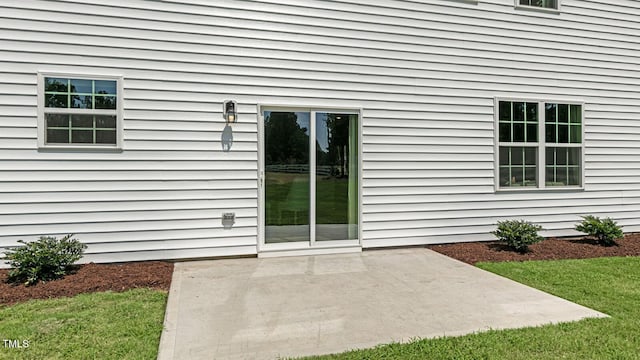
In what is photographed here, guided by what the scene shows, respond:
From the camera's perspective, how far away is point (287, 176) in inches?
223

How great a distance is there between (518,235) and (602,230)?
1.66 metres

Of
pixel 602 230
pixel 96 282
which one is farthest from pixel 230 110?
pixel 602 230

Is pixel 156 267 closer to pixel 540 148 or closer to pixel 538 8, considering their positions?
pixel 540 148

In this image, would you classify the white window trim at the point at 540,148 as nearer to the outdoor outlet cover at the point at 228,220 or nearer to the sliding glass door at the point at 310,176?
the sliding glass door at the point at 310,176

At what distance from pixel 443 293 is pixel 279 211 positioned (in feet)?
8.24

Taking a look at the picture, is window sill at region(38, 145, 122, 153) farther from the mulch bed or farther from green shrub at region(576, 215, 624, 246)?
green shrub at region(576, 215, 624, 246)

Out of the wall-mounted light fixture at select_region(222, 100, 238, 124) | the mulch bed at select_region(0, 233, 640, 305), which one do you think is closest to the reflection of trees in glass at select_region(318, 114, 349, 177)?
the wall-mounted light fixture at select_region(222, 100, 238, 124)

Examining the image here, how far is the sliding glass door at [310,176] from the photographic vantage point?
5617 mm

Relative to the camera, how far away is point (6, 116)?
462cm

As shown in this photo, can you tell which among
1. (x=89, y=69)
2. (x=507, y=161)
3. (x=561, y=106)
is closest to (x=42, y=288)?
(x=89, y=69)

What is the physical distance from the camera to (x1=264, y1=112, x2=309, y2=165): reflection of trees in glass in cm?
559

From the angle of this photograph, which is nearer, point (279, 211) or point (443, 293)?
point (443, 293)

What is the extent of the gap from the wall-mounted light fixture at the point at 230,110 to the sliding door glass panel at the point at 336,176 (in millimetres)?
1185

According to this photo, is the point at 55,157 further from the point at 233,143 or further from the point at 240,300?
the point at 240,300
